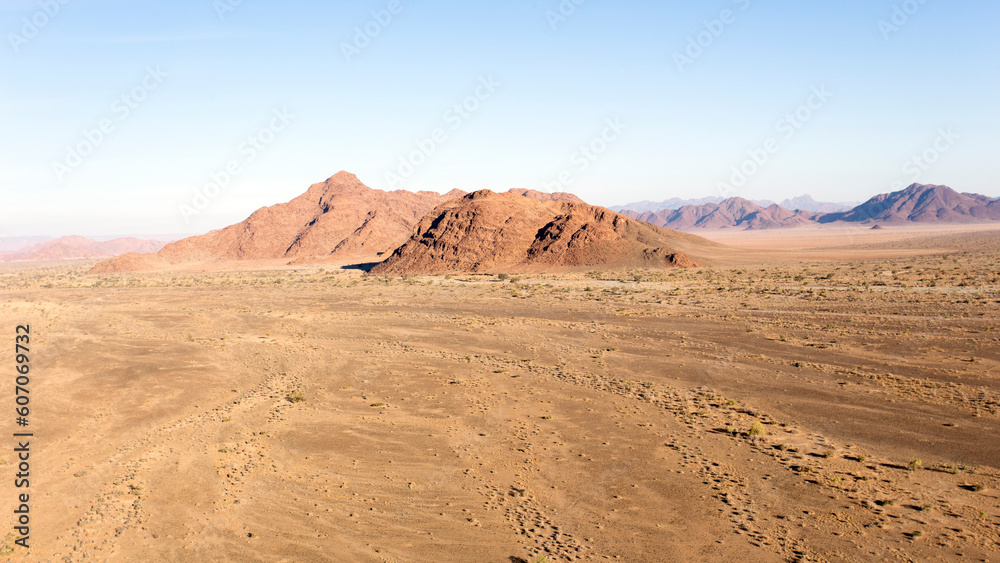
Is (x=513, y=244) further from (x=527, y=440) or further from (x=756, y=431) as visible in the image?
(x=756, y=431)

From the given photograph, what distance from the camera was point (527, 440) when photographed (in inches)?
604

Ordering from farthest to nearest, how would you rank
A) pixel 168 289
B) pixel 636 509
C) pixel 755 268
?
pixel 755 268 < pixel 168 289 < pixel 636 509

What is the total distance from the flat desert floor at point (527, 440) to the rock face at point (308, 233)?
8545 cm

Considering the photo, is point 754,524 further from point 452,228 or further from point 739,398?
point 452,228

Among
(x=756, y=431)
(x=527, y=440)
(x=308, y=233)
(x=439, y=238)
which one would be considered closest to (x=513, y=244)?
(x=439, y=238)

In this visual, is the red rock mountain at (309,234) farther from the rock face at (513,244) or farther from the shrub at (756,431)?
the shrub at (756,431)

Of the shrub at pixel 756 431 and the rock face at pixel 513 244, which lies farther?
the rock face at pixel 513 244

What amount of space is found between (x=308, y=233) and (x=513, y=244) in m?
65.5

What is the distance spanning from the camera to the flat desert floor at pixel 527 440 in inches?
417

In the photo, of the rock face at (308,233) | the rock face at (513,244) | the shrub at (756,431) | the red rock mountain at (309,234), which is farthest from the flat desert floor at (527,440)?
the rock face at (308,233)

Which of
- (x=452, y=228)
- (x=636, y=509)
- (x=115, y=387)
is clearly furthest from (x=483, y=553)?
(x=452, y=228)

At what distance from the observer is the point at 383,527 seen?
36.0ft

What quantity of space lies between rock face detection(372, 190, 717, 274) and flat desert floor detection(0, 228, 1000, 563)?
40.1 metres

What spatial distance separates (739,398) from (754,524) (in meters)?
8.19
